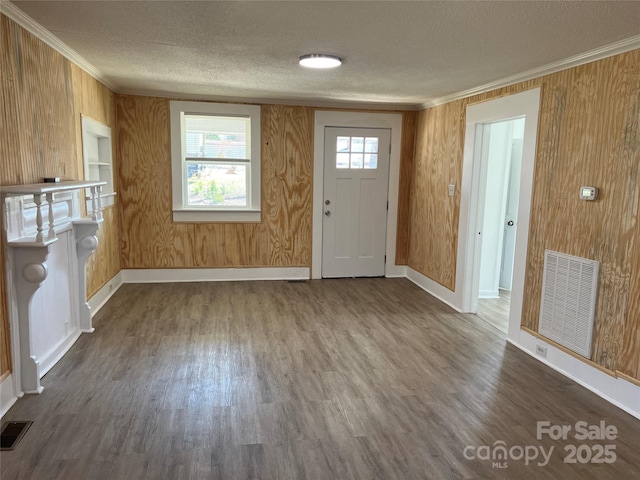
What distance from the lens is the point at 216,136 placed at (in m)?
5.53

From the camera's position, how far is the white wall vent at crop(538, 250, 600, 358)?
9.90 feet

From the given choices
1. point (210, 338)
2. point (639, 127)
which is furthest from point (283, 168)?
point (639, 127)

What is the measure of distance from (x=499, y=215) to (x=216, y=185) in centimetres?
349

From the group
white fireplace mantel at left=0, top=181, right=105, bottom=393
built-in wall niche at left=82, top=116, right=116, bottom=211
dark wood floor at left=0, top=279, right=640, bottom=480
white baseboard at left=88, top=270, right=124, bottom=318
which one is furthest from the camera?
white baseboard at left=88, top=270, right=124, bottom=318

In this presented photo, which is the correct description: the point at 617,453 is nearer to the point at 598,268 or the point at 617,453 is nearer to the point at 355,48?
the point at 598,268

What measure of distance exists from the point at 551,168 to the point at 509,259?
7.66 feet

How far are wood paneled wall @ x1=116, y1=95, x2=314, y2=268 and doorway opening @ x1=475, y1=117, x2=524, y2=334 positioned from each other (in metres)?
2.22

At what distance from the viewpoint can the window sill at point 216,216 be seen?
18.1 ft

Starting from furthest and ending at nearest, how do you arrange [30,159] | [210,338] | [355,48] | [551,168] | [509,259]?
[509,259] → [210,338] → [551,168] → [355,48] → [30,159]

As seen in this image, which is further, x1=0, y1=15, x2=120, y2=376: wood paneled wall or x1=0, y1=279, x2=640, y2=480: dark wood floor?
x1=0, y1=15, x2=120, y2=376: wood paneled wall

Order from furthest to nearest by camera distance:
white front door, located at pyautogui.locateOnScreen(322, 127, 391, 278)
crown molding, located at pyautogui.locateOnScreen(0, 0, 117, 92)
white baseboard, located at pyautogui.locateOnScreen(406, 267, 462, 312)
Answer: white front door, located at pyautogui.locateOnScreen(322, 127, 391, 278) < white baseboard, located at pyautogui.locateOnScreen(406, 267, 462, 312) < crown molding, located at pyautogui.locateOnScreen(0, 0, 117, 92)

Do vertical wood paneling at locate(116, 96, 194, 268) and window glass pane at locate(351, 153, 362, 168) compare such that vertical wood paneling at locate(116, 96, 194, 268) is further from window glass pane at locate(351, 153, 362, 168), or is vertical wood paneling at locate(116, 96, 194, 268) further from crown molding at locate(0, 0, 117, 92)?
window glass pane at locate(351, 153, 362, 168)

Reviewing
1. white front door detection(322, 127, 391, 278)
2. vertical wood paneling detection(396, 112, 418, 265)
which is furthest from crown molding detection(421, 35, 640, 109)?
white front door detection(322, 127, 391, 278)

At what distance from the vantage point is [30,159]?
9.24 ft
